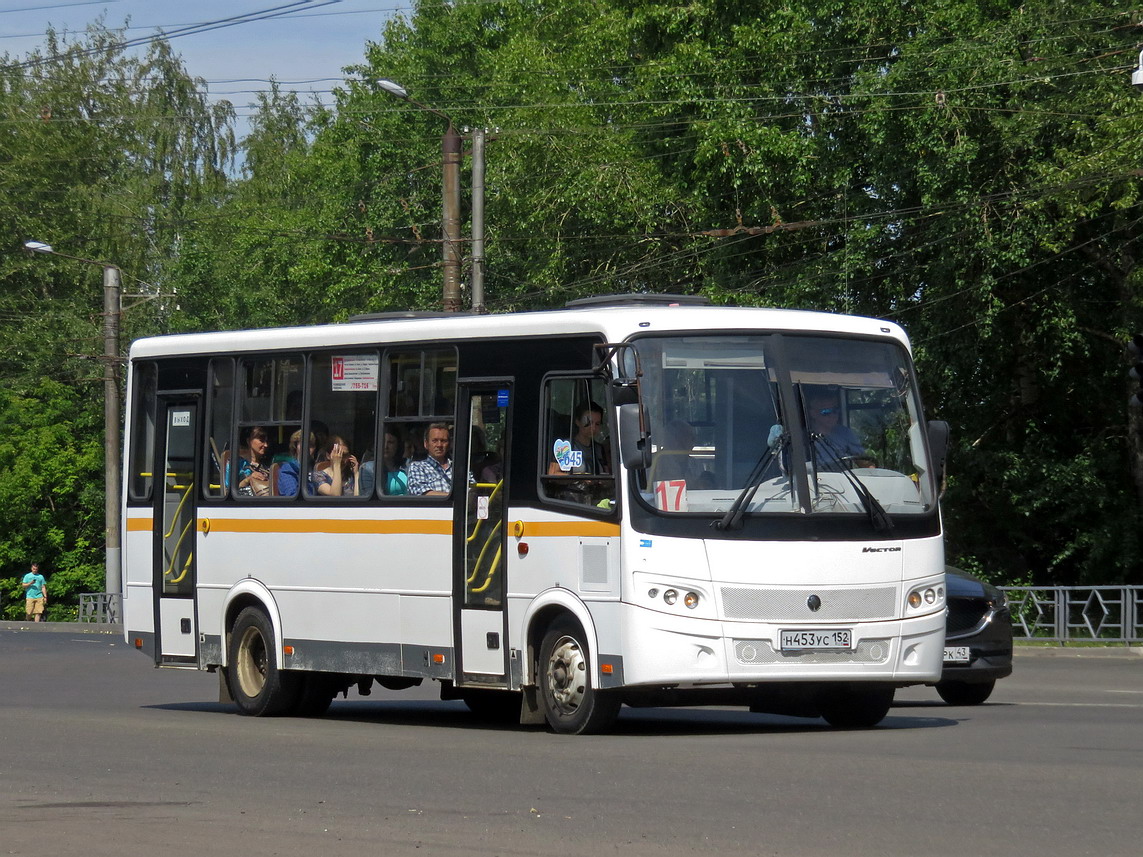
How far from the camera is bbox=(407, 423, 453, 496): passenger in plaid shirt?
49.6ft

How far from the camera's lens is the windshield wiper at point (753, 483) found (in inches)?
526

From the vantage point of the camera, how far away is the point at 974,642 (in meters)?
17.7

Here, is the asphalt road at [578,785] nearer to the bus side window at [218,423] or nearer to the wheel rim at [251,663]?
the wheel rim at [251,663]

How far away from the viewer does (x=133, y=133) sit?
75.5m

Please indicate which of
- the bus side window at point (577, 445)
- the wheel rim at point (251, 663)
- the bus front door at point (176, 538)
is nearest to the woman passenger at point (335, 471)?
the wheel rim at point (251, 663)

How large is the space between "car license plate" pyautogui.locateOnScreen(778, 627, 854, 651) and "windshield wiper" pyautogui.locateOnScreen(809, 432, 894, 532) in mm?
752

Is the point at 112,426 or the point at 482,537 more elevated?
the point at 112,426

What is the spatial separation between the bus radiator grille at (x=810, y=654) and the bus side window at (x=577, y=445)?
129cm

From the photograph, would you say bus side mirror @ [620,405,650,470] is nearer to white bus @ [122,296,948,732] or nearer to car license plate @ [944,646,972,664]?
white bus @ [122,296,948,732]

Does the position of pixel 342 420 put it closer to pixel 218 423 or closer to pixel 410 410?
pixel 410 410

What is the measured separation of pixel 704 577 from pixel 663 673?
0.66 meters

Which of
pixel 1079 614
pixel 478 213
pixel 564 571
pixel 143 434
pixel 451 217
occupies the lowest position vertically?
pixel 1079 614

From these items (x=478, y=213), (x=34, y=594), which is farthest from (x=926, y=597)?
(x=34, y=594)

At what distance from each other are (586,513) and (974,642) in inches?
207
